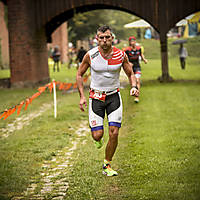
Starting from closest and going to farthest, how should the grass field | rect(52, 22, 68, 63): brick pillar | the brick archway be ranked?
the grass field < the brick archway < rect(52, 22, 68, 63): brick pillar

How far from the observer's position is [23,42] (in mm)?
22672

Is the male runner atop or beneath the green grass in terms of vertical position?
atop

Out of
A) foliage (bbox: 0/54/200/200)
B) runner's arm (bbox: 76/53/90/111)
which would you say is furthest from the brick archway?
runner's arm (bbox: 76/53/90/111)

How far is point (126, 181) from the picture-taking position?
21.6ft

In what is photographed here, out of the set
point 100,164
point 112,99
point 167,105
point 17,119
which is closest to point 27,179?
point 100,164

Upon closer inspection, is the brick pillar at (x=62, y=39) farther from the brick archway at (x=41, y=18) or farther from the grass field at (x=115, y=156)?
the grass field at (x=115, y=156)

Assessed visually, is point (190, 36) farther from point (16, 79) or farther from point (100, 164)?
point (100, 164)

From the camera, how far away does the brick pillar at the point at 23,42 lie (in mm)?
22266

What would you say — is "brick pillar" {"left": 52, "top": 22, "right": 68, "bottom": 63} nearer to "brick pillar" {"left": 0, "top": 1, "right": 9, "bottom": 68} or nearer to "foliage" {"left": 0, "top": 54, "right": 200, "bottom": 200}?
"brick pillar" {"left": 0, "top": 1, "right": 9, "bottom": 68}

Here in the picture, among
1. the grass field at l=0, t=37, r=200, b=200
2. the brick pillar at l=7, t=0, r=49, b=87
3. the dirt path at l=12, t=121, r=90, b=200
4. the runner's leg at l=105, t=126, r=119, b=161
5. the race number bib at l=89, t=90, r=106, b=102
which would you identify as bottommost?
the dirt path at l=12, t=121, r=90, b=200

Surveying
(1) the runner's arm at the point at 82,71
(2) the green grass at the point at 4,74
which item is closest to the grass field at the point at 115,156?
(1) the runner's arm at the point at 82,71

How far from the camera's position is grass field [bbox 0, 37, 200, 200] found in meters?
6.22

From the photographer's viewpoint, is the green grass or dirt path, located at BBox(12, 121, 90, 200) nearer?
dirt path, located at BBox(12, 121, 90, 200)

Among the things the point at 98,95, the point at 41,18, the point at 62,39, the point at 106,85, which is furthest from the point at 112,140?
the point at 62,39
